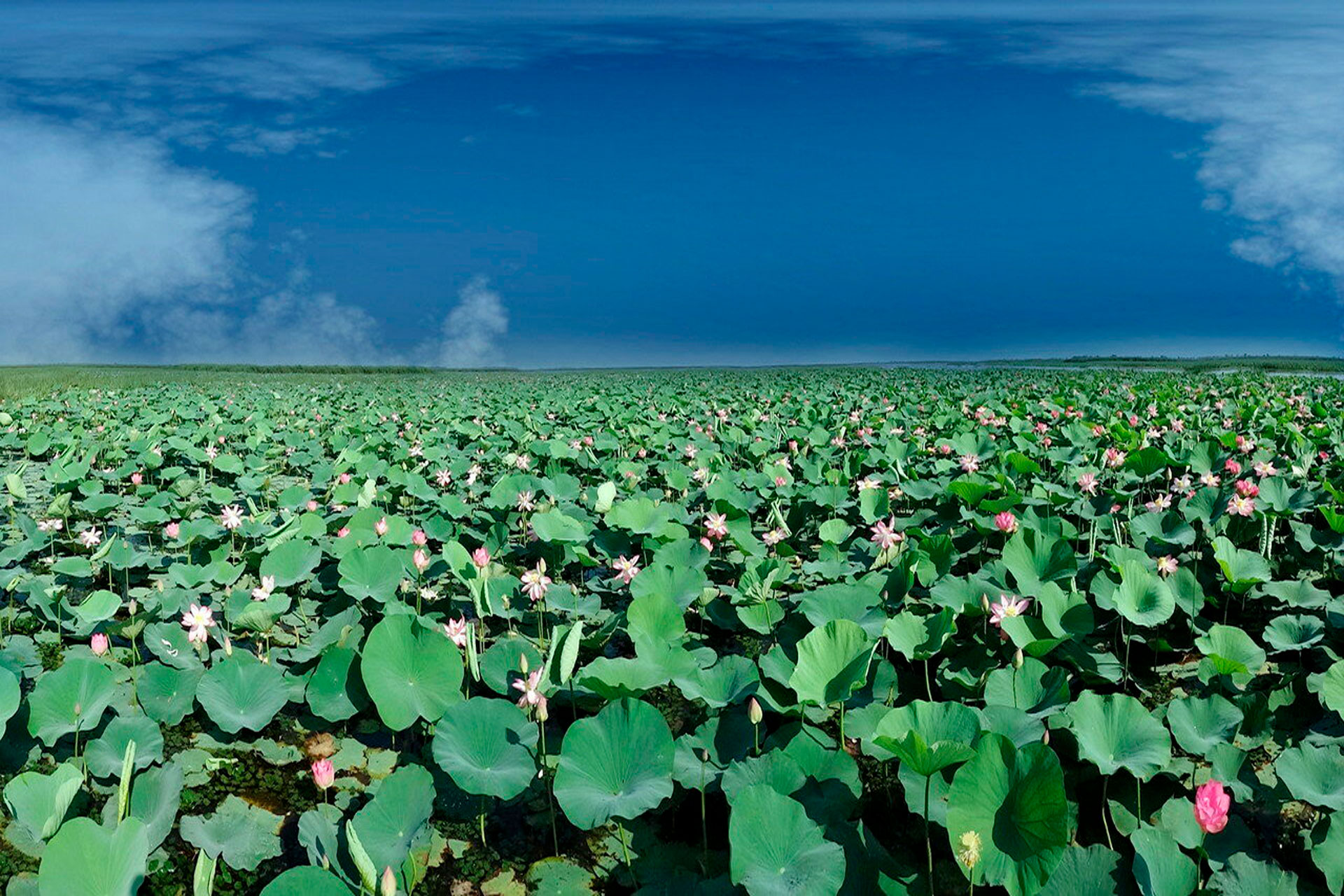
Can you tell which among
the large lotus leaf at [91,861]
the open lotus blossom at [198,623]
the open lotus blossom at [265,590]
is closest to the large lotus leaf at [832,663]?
the large lotus leaf at [91,861]

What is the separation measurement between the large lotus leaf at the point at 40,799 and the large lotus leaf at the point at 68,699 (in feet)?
1.65

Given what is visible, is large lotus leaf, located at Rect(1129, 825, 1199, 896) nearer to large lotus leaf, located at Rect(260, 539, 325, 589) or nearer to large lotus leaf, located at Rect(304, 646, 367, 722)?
large lotus leaf, located at Rect(304, 646, 367, 722)

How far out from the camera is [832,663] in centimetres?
205

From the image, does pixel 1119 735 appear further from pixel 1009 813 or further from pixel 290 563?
pixel 290 563

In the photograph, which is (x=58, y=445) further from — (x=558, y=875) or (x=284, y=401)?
(x=558, y=875)

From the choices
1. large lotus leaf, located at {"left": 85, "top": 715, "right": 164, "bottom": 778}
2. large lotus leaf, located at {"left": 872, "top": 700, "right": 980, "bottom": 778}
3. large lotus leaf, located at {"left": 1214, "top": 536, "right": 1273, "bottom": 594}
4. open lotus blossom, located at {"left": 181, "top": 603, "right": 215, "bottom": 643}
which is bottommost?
large lotus leaf, located at {"left": 85, "top": 715, "right": 164, "bottom": 778}

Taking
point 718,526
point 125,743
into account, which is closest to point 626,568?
point 718,526

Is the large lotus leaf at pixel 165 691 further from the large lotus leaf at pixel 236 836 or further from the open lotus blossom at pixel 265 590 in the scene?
the open lotus blossom at pixel 265 590

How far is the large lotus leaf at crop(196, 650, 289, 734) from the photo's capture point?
2225 millimetres

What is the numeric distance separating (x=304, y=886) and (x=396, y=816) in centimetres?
36

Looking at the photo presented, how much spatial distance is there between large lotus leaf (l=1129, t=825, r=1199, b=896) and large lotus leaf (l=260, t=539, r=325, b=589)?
9.52 ft

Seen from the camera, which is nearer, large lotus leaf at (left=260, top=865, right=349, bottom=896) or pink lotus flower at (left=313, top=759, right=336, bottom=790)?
large lotus leaf at (left=260, top=865, right=349, bottom=896)

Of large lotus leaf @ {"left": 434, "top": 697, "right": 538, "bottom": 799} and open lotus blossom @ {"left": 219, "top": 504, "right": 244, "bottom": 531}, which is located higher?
open lotus blossom @ {"left": 219, "top": 504, "right": 244, "bottom": 531}

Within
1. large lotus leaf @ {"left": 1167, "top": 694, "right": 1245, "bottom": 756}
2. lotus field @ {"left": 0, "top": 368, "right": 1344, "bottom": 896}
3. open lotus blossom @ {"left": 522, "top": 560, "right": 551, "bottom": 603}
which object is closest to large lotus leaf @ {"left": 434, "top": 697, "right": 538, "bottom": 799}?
lotus field @ {"left": 0, "top": 368, "right": 1344, "bottom": 896}
